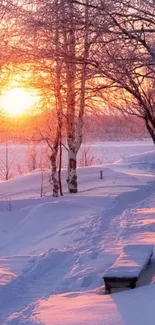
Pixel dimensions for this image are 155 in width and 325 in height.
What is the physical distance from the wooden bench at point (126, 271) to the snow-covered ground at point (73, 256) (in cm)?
13

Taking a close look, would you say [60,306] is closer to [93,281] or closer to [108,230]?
[93,281]

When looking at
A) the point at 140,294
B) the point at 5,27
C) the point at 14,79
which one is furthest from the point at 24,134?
the point at 140,294

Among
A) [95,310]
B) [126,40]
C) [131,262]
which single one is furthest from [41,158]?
[95,310]

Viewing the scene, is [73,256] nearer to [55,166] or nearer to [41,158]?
[55,166]

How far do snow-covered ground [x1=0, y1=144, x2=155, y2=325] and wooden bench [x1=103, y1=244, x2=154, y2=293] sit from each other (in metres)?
0.13

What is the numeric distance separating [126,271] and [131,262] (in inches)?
14.9

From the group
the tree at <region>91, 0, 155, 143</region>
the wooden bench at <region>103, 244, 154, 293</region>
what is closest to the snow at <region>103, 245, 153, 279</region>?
the wooden bench at <region>103, 244, 154, 293</region>

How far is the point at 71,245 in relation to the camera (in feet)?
32.3

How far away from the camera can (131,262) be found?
257 inches

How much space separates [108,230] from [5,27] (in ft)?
15.4

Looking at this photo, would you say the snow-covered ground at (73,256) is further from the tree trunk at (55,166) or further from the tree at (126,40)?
the tree at (126,40)

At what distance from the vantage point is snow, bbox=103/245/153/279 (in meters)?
6.08

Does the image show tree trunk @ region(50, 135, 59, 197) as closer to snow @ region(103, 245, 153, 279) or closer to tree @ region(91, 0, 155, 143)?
tree @ region(91, 0, 155, 143)

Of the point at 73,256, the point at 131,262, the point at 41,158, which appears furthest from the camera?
the point at 41,158
